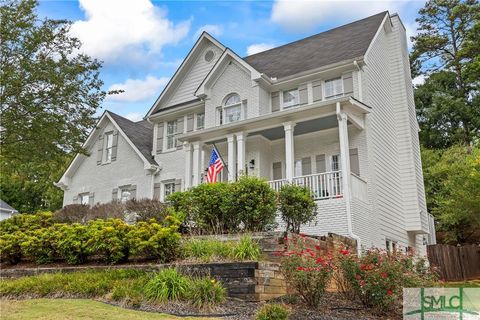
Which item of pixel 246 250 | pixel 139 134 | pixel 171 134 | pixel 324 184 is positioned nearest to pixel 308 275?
pixel 246 250

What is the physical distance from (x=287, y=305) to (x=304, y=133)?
31.6 feet

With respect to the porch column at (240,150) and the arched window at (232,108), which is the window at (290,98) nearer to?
the arched window at (232,108)

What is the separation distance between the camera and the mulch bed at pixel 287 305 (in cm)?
607

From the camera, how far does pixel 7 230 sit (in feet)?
39.7

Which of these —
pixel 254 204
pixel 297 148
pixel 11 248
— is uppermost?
pixel 297 148

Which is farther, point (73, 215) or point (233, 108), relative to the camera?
point (233, 108)

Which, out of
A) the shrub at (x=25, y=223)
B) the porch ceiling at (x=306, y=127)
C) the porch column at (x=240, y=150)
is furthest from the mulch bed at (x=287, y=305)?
the porch ceiling at (x=306, y=127)

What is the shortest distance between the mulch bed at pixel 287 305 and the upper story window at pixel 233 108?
434 inches

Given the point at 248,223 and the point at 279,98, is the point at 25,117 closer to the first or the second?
the point at 248,223

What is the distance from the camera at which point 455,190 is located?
19656mm

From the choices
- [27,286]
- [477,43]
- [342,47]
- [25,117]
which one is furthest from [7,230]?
[477,43]

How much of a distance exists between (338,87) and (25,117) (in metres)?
10.9

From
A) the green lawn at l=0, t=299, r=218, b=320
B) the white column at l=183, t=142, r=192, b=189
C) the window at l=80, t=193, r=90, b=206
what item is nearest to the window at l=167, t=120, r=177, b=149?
the white column at l=183, t=142, r=192, b=189

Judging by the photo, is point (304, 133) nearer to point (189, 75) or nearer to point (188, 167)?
point (188, 167)
